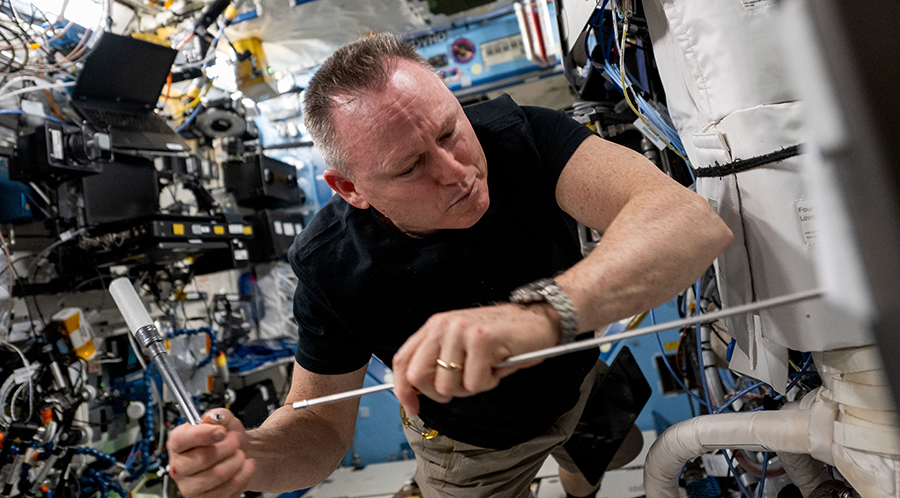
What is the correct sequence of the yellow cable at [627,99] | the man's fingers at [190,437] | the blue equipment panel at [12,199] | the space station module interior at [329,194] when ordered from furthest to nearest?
the blue equipment panel at [12,199] → the yellow cable at [627,99] → the man's fingers at [190,437] → the space station module interior at [329,194]

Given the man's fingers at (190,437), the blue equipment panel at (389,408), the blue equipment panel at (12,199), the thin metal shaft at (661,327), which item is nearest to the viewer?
the thin metal shaft at (661,327)

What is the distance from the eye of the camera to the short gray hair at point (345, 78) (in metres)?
1.01

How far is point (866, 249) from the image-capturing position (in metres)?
0.29

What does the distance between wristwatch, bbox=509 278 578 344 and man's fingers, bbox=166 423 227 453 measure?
564 millimetres

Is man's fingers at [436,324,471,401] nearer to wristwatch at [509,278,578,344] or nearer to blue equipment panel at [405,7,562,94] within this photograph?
wristwatch at [509,278,578,344]

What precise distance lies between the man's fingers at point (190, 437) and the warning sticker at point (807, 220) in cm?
104

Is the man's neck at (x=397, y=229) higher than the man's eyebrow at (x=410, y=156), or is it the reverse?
the man's eyebrow at (x=410, y=156)

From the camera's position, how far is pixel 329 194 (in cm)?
400

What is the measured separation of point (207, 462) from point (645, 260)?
2.56 feet

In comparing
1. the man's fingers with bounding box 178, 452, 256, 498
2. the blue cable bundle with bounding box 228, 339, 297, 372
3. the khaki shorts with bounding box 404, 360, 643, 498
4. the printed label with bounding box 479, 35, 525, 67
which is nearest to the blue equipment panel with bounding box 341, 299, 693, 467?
the blue cable bundle with bounding box 228, 339, 297, 372

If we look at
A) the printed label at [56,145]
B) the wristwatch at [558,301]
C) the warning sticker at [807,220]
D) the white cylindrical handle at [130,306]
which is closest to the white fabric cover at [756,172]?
the warning sticker at [807,220]

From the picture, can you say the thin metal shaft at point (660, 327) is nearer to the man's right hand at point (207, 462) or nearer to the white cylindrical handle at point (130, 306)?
the man's right hand at point (207, 462)

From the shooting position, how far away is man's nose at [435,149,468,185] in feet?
3.22

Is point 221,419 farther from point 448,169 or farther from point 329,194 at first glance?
point 329,194
